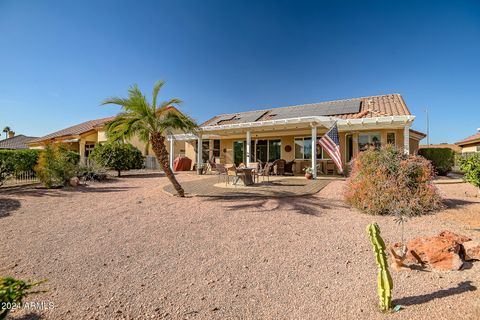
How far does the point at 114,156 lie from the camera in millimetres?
16078

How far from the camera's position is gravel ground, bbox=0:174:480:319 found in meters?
2.54

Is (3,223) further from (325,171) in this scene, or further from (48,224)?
(325,171)

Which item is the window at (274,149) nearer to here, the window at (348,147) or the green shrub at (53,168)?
the window at (348,147)

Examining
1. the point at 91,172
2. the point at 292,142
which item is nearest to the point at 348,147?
the point at 292,142

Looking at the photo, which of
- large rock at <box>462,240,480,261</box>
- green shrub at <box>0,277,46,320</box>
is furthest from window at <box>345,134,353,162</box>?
green shrub at <box>0,277,46,320</box>

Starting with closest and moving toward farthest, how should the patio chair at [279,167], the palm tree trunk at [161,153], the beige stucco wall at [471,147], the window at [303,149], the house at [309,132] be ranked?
the palm tree trunk at [161,153] < the house at [309,132] < the patio chair at [279,167] < the window at [303,149] < the beige stucco wall at [471,147]

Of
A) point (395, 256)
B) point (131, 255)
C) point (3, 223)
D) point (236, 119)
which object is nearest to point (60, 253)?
point (131, 255)

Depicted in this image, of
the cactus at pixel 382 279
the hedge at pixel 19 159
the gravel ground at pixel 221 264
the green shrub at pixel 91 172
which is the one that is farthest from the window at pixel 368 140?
the hedge at pixel 19 159

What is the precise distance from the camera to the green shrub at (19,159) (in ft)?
35.9

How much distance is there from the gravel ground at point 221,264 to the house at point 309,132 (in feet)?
23.3

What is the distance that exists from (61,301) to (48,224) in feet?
12.7

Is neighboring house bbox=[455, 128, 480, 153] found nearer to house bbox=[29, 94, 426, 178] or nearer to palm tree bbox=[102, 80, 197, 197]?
house bbox=[29, 94, 426, 178]

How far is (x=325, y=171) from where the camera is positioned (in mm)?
16625

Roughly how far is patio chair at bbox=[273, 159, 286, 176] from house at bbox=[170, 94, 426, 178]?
68.6 inches
